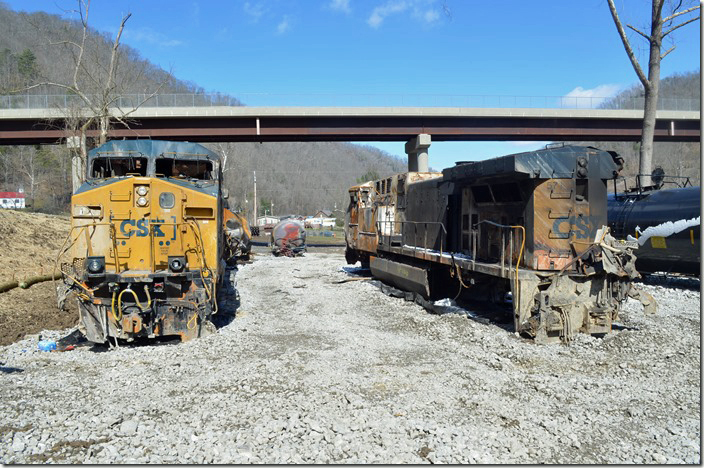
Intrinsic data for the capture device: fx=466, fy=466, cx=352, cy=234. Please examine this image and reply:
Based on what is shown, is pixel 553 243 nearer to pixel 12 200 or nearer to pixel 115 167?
pixel 115 167

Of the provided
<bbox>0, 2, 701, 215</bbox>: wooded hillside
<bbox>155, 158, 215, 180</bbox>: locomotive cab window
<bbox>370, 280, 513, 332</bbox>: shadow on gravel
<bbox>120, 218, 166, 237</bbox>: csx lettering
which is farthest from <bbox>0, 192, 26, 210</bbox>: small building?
<bbox>370, 280, 513, 332</bbox>: shadow on gravel

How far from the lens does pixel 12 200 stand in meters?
55.6

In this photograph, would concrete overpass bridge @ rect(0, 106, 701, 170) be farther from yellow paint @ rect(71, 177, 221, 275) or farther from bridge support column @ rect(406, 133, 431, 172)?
yellow paint @ rect(71, 177, 221, 275)

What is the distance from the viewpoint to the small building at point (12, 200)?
5315 cm

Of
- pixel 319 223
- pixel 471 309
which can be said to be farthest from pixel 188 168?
pixel 319 223

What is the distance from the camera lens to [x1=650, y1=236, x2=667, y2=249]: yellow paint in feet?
43.7

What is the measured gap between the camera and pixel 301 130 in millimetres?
31469

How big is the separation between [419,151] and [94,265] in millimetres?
27325

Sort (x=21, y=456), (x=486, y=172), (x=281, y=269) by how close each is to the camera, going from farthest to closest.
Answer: (x=281, y=269), (x=486, y=172), (x=21, y=456)

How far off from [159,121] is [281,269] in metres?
15.7

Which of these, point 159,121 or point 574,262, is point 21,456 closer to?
point 574,262

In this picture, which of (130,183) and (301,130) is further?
(301,130)

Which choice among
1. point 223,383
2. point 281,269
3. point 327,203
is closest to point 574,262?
point 223,383

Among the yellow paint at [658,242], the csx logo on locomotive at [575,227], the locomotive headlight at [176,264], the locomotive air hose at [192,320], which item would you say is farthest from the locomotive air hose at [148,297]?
the yellow paint at [658,242]
